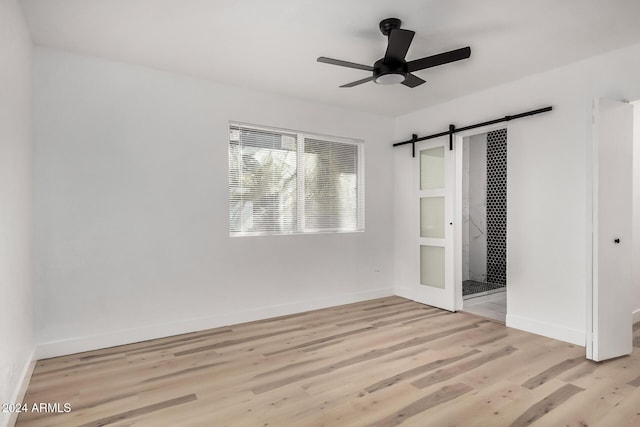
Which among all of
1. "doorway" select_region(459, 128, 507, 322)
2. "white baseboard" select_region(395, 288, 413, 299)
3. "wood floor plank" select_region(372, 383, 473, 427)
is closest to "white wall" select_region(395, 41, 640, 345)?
"white baseboard" select_region(395, 288, 413, 299)

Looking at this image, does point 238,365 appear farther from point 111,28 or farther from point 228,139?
point 111,28

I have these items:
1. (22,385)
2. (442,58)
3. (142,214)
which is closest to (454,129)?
(442,58)

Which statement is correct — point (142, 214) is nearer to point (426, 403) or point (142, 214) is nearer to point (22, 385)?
point (22, 385)

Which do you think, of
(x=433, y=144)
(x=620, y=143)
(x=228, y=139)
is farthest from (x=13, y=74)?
(x=620, y=143)

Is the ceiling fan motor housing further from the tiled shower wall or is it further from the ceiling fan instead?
the tiled shower wall

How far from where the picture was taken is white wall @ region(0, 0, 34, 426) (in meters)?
2.00

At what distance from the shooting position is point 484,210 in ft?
20.2

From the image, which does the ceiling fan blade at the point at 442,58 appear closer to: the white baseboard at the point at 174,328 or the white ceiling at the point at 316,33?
the white ceiling at the point at 316,33

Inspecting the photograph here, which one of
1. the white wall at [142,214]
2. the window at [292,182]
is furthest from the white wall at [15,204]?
the window at [292,182]

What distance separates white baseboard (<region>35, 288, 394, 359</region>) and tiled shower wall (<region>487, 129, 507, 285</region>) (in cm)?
252

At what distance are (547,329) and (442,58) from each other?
8.96ft

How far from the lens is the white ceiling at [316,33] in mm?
2447

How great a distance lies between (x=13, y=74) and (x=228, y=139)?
188cm

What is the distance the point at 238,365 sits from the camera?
2879 mm
